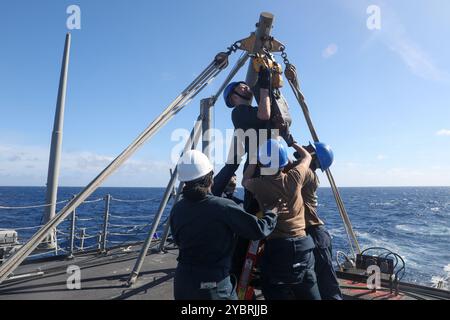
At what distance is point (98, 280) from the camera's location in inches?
222

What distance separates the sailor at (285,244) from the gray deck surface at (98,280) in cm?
228

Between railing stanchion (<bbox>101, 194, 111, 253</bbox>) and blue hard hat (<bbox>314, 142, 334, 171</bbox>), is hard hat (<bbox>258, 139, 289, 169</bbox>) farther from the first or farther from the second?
railing stanchion (<bbox>101, 194, 111, 253</bbox>)

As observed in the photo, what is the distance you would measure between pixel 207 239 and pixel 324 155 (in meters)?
2.43

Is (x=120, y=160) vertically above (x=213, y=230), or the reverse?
(x=120, y=160)

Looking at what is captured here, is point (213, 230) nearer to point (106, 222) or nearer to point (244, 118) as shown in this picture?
point (244, 118)

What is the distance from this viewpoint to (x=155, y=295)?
16.2 ft

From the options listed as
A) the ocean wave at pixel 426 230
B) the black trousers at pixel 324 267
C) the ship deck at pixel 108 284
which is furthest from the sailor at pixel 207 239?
the ocean wave at pixel 426 230

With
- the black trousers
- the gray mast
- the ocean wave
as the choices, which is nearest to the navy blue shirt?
the black trousers

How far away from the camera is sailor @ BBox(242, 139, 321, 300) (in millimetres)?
3242

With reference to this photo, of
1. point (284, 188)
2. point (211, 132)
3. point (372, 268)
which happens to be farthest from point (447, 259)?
point (284, 188)

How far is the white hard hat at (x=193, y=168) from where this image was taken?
280cm

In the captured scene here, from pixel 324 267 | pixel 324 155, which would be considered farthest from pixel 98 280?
pixel 324 155
